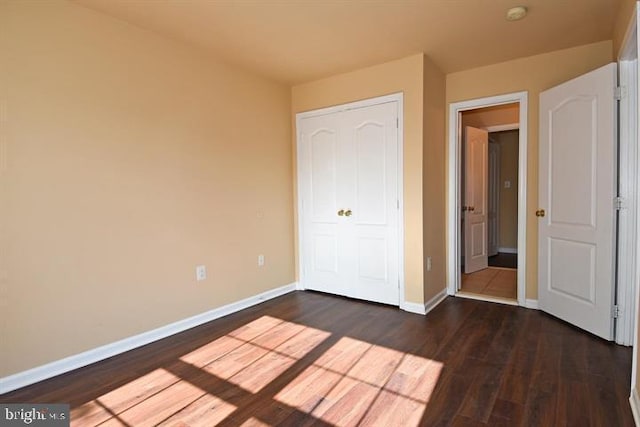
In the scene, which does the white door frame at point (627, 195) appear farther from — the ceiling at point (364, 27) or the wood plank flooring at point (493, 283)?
the wood plank flooring at point (493, 283)

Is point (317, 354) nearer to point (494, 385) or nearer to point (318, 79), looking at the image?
point (494, 385)

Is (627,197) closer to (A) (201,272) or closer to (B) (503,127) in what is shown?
(B) (503,127)

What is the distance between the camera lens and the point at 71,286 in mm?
2359

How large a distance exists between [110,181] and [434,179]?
2943 mm

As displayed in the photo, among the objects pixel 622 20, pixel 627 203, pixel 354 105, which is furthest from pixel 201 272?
pixel 622 20

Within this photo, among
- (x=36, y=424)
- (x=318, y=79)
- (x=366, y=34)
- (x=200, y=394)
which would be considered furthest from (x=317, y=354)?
(x=318, y=79)

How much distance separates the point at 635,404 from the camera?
5.82 feet

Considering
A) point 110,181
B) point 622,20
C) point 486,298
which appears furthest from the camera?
point 486,298

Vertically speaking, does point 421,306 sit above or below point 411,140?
below

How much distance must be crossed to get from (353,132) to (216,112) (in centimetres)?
142

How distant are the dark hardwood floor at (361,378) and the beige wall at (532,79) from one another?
2.74 feet

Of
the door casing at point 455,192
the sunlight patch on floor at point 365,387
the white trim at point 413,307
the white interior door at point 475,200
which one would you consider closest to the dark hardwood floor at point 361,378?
the sunlight patch on floor at point 365,387

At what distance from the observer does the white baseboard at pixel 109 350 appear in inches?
84.0

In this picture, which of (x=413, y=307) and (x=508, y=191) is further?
(x=508, y=191)
